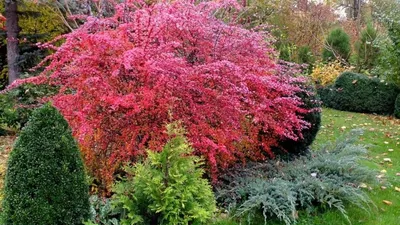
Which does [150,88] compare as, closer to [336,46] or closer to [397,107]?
[397,107]

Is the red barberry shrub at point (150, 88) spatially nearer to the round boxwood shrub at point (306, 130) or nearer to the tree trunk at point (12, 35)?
the round boxwood shrub at point (306, 130)

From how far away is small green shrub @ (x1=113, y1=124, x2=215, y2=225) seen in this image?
304 cm

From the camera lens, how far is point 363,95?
10.8m

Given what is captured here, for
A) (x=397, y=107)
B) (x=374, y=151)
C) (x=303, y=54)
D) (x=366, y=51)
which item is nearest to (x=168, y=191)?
(x=374, y=151)

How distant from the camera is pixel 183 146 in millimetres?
3057

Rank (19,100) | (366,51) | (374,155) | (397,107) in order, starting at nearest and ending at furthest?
1. (374,155)
2. (19,100)
3. (397,107)
4. (366,51)

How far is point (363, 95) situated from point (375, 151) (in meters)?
4.58

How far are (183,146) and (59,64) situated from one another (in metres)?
1.82

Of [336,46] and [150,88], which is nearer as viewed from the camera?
[150,88]

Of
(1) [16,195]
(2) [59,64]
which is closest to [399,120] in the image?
(2) [59,64]

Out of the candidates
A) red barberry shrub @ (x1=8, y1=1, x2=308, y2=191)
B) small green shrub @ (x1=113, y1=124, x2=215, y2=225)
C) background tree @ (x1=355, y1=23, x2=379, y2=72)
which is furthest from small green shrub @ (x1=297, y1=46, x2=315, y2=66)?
small green shrub @ (x1=113, y1=124, x2=215, y2=225)

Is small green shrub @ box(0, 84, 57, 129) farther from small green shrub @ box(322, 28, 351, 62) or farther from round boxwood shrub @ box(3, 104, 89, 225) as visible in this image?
small green shrub @ box(322, 28, 351, 62)

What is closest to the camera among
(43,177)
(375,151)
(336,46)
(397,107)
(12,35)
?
(43,177)

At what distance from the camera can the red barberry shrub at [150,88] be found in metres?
3.60
